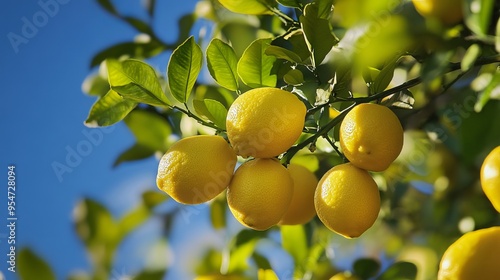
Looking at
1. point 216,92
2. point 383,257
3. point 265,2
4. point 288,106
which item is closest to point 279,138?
point 288,106

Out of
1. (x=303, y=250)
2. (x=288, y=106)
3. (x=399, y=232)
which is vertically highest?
(x=288, y=106)

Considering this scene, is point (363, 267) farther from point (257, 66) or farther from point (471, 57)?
point (471, 57)

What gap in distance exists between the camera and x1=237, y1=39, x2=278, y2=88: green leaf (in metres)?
0.99

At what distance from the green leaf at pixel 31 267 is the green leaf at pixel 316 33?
525 millimetres

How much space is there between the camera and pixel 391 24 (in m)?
0.64

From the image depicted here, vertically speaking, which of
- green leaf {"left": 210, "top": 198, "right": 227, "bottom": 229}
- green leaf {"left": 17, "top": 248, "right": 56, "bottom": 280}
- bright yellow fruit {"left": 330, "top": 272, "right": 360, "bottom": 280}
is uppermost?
green leaf {"left": 17, "top": 248, "right": 56, "bottom": 280}

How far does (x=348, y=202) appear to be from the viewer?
93 cm

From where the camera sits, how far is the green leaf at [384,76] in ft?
2.94

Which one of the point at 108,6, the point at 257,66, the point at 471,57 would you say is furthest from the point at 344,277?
the point at 108,6

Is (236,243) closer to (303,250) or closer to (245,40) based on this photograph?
(303,250)

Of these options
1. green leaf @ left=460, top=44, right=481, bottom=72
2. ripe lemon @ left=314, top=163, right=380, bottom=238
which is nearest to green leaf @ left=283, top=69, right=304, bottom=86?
ripe lemon @ left=314, top=163, right=380, bottom=238

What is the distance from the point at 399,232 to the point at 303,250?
1.39 ft

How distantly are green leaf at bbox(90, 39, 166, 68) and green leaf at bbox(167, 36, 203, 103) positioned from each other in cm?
51

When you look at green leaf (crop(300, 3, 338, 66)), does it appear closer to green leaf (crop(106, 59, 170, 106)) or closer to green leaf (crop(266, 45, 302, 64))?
green leaf (crop(266, 45, 302, 64))
